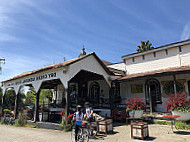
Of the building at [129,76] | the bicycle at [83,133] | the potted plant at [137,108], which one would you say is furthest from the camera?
the building at [129,76]

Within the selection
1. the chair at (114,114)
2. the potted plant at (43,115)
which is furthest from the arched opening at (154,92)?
the potted plant at (43,115)

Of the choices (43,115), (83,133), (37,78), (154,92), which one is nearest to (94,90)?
(154,92)

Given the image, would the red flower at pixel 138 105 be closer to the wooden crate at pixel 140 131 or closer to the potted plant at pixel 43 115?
the wooden crate at pixel 140 131

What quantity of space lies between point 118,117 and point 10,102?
19.2 meters

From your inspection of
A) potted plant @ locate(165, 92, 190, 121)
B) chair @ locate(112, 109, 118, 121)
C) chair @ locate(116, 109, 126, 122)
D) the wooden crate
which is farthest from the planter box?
chair @ locate(112, 109, 118, 121)

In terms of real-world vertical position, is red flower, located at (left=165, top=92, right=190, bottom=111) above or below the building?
below

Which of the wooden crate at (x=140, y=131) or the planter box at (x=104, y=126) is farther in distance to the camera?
the planter box at (x=104, y=126)

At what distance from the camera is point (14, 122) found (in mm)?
12250

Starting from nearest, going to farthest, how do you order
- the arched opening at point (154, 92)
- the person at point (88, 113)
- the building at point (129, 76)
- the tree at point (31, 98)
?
1. the person at point (88, 113)
2. the building at point (129, 76)
3. the arched opening at point (154, 92)
4. the tree at point (31, 98)

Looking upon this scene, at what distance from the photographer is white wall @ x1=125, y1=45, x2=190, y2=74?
12314mm

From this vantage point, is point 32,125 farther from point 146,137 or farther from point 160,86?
point 160,86

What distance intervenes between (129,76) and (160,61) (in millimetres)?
3012

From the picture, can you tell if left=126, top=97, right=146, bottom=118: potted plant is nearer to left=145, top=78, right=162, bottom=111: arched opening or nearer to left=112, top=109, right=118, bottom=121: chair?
left=112, top=109, right=118, bottom=121: chair

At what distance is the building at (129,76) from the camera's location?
32.8ft
